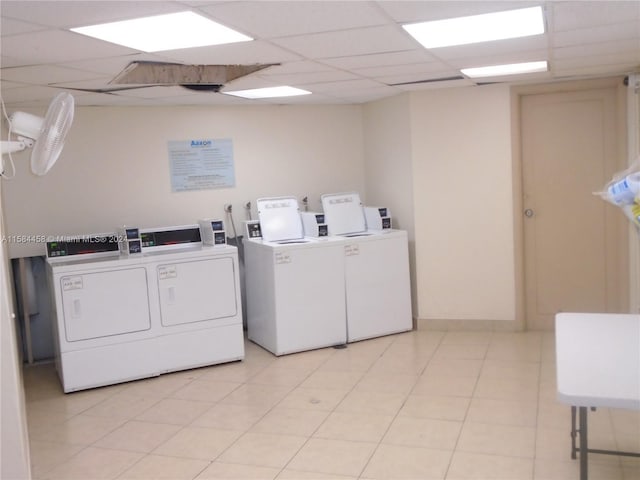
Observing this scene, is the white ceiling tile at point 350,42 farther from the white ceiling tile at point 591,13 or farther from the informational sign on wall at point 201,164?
the informational sign on wall at point 201,164

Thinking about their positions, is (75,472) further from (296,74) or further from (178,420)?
(296,74)

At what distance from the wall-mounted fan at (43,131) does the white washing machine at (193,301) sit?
2127 mm

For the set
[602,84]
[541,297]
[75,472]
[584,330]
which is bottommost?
[75,472]

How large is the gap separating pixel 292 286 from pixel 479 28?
2.75 meters

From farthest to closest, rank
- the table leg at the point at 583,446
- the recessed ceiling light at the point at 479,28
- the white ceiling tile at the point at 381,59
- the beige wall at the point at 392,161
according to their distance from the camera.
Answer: the beige wall at the point at 392,161
the white ceiling tile at the point at 381,59
the recessed ceiling light at the point at 479,28
the table leg at the point at 583,446

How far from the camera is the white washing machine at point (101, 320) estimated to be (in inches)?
175

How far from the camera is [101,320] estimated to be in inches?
179

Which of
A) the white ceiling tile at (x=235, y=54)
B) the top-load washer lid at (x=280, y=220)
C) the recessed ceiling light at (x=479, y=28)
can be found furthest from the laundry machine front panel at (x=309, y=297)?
the recessed ceiling light at (x=479, y=28)

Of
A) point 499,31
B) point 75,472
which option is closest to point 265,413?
Answer: point 75,472

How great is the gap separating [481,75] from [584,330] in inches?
98.5

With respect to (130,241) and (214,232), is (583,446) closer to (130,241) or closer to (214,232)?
(214,232)

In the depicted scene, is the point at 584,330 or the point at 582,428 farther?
the point at 584,330

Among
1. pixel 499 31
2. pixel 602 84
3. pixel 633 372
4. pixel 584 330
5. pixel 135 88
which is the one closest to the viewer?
pixel 633 372

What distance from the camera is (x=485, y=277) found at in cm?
552
